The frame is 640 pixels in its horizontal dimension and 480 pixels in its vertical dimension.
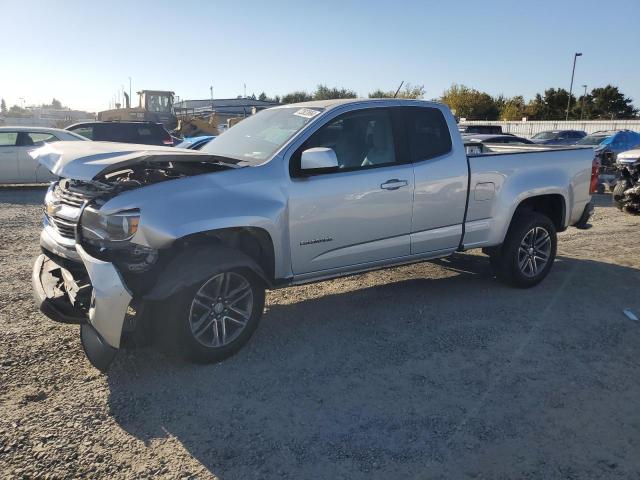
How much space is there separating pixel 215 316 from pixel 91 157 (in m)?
1.47

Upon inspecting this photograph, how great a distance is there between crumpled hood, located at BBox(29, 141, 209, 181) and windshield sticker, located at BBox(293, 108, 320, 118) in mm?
1097

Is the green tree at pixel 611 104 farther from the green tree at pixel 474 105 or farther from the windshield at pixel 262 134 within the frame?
the windshield at pixel 262 134

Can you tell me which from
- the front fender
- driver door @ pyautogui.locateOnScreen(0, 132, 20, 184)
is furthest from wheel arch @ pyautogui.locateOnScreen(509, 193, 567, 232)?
driver door @ pyautogui.locateOnScreen(0, 132, 20, 184)

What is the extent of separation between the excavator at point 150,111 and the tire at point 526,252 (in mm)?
28881

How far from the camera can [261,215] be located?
415cm

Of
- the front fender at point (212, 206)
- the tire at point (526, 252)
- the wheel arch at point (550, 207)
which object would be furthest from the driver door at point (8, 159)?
the wheel arch at point (550, 207)

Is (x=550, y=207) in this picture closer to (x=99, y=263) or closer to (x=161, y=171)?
(x=161, y=171)

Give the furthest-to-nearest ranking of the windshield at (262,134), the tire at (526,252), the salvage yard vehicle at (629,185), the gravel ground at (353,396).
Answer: the salvage yard vehicle at (629,185)
the tire at (526,252)
the windshield at (262,134)
the gravel ground at (353,396)

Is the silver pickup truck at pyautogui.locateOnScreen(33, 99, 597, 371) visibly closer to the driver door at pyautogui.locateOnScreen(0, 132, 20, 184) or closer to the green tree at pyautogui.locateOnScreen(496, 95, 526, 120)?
the driver door at pyautogui.locateOnScreen(0, 132, 20, 184)

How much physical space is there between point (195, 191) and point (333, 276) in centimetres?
152

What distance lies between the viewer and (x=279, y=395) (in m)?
3.70

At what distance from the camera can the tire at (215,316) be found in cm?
379

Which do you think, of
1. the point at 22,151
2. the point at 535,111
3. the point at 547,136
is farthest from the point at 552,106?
the point at 22,151

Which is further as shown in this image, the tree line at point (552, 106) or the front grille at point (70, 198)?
the tree line at point (552, 106)
